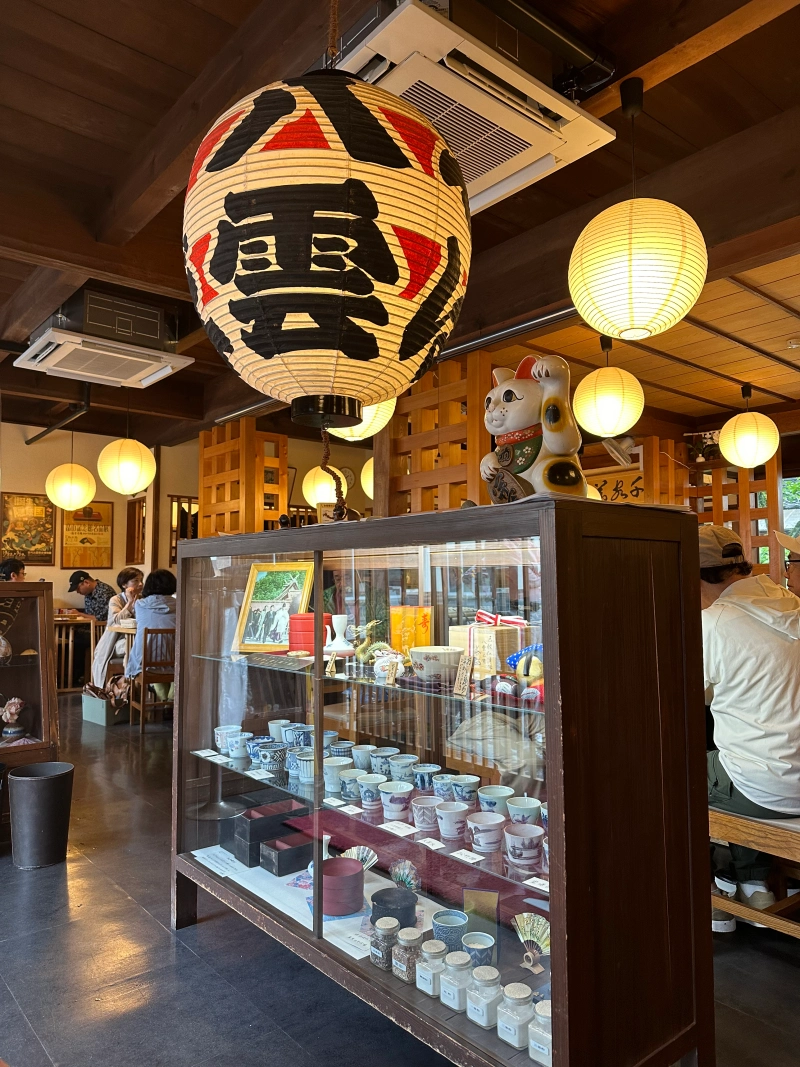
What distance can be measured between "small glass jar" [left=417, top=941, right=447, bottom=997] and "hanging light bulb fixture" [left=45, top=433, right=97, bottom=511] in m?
6.12

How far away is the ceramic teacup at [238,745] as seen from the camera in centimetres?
266

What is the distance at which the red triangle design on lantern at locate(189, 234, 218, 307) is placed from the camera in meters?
1.23

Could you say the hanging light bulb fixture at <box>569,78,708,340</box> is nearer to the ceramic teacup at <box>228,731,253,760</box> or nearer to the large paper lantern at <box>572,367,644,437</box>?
the large paper lantern at <box>572,367,644,437</box>

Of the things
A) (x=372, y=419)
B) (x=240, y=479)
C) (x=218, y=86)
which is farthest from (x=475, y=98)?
(x=240, y=479)

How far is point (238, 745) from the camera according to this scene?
2684 mm

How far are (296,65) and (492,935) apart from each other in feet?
8.21

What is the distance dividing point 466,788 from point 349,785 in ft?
1.36

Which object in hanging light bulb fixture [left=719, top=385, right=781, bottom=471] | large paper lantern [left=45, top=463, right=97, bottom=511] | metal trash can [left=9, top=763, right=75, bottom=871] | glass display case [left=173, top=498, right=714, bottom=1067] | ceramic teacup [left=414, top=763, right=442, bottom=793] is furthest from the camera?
large paper lantern [left=45, top=463, right=97, bottom=511]

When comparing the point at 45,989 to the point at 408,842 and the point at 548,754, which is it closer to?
the point at 408,842

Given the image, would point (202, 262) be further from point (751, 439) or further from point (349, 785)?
point (751, 439)

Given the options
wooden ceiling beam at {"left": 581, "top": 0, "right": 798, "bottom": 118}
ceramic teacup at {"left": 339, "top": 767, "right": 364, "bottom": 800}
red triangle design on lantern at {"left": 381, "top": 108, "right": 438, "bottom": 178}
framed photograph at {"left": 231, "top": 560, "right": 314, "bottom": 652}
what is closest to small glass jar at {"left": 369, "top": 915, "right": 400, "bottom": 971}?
ceramic teacup at {"left": 339, "top": 767, "right": 364, "bottom": 800}

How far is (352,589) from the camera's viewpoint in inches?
89.4

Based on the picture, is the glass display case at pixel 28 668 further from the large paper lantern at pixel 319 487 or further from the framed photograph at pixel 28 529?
the framed photograph at pixel 28 529

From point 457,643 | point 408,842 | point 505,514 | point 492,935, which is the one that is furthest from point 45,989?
point 505,514
